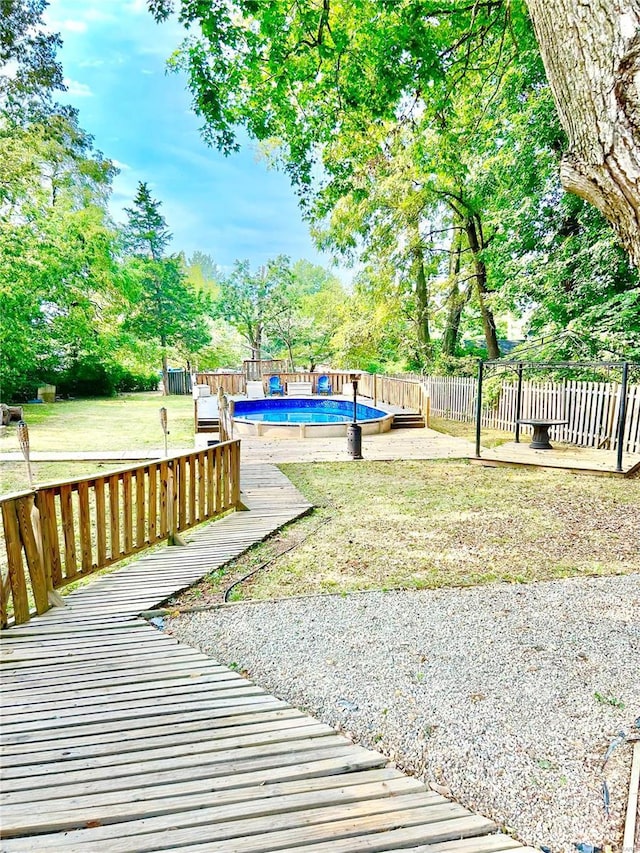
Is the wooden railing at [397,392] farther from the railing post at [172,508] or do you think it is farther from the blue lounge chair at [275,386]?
the railing post at [172,508]

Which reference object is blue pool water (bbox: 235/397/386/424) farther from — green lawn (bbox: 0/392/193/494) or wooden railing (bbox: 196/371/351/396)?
green lawn (bbox: 0/392/193/494)

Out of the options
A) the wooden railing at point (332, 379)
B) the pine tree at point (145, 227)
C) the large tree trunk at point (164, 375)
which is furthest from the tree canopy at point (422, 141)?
the pine tree at point (145, 227)

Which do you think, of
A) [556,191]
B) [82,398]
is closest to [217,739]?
[556,191]

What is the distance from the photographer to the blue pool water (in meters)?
16.4

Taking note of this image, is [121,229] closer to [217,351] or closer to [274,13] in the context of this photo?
[217,351]

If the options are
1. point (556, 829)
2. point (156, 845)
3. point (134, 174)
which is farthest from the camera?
point (134, 174)

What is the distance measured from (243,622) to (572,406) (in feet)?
29.5

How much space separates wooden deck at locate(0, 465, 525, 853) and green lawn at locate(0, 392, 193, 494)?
5014mm

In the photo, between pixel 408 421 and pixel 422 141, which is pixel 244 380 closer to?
pixel 408 421

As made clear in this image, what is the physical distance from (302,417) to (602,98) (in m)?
15.6

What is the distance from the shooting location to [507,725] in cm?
212

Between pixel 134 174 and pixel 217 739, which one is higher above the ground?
pixel 134 174

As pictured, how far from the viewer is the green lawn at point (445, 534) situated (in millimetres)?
3953

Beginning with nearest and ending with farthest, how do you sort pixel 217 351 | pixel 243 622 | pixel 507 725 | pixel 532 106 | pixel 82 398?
pixel 507 725 < pixel 243 622 < pixel 532 106 < pixel 82 398 < pixel 217 351
